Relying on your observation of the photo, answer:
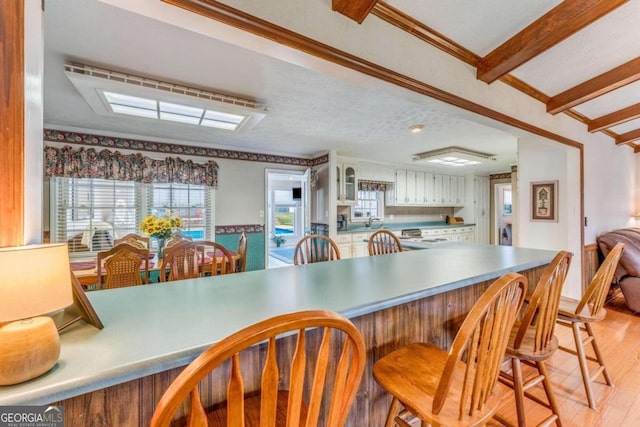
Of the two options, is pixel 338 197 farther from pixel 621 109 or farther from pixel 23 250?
pixel 23 250

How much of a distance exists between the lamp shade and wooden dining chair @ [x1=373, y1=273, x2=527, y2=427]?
1038 mm

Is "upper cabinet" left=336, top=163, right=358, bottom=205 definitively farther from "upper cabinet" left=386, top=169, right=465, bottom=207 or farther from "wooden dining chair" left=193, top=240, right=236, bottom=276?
"wooden dining chair" left=193, top=240, right=236, bottom=276

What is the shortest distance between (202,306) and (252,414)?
39cm

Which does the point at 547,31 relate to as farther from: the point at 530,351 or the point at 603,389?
the point at 603,389

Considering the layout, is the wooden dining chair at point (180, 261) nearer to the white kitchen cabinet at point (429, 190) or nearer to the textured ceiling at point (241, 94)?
the textured ceiling at point (241, 94)

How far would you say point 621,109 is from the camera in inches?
126

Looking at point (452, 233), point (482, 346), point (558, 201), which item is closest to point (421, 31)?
point (482, 346)

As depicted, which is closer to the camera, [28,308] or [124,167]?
[28,308]

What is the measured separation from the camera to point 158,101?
2.46 m

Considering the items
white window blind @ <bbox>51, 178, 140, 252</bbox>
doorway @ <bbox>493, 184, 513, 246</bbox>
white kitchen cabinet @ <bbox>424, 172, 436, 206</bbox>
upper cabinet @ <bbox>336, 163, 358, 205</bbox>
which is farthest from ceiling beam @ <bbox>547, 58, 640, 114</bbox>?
white window blind @ <bbox>51, 178, 140, 252</bbox>

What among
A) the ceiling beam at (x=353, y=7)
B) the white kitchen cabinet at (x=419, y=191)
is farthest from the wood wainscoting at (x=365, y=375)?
the white kitchen cabinet at (x=419, y=191)

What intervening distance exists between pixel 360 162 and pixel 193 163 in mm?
3065

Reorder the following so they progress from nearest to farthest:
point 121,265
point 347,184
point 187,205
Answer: point 121,265 → point 187,205 → point 347,184

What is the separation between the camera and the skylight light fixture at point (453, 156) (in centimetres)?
459
